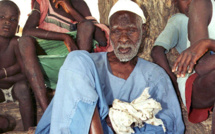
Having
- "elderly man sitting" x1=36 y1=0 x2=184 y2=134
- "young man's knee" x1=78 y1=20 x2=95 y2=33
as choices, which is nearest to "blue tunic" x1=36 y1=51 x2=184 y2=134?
"elderly man sitting" x1=36 y1=0 x2=184 y2=134

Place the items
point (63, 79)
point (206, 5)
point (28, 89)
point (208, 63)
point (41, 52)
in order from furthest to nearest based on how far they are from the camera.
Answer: point (41, 52)
point (28, 89)
point (206, 5)
point (208, 63)
point (63, 79)

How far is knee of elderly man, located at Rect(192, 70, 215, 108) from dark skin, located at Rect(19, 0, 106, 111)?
1105 mm

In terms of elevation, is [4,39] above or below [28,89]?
above

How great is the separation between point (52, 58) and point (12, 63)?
1.47 feet

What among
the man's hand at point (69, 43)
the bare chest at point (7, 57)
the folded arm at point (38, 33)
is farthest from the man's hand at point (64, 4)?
the bare chest at point (7, 57)

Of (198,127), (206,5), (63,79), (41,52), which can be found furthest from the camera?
(41,52)

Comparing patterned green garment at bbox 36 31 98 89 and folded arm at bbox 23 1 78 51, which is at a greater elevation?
folded arm at bbox 23 1 78 51

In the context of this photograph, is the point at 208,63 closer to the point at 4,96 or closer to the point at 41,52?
the point at 41,52

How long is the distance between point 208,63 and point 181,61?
153 millimetres

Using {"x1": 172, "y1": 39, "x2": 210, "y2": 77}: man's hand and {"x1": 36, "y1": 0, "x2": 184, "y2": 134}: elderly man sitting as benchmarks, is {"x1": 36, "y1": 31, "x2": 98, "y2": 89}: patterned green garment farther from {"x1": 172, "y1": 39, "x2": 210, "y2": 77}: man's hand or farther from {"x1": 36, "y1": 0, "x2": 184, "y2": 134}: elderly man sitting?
{"x1": 172, "y1": 39, "x2": 210, "y2": 77}: man's hand

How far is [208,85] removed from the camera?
1.58 metres

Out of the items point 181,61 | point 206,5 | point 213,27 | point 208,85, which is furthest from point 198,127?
point 206,5

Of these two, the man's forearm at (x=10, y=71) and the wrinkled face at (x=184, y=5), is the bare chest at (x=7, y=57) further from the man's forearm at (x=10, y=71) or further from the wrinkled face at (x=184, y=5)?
the wrinkled face at (x=184, y=5)

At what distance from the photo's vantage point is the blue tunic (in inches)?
52.2
